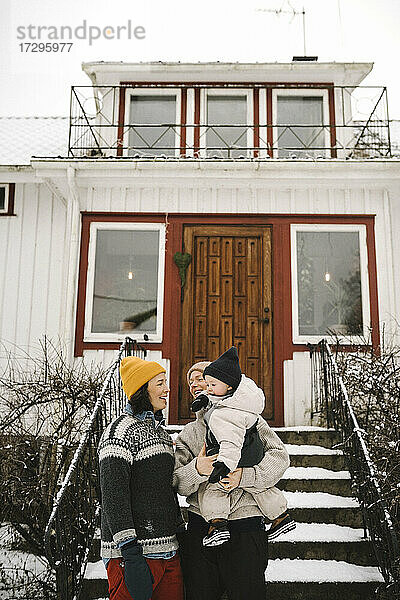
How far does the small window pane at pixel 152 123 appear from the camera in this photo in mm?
10203

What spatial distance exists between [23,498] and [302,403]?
3961mm

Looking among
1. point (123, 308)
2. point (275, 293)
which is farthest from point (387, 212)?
point (123, 308)

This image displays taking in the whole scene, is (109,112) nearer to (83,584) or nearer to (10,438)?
(10,438)

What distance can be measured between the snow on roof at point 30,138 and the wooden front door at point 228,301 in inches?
141

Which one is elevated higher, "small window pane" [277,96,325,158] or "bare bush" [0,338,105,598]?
"small window pane" [277,96,325,158]

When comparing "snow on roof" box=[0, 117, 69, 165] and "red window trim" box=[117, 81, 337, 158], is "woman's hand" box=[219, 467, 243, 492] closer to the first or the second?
"red window trim" box=[117, 81, 337, 158]

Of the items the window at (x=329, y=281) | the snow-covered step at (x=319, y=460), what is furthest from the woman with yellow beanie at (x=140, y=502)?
the window at (x=329, y=281)

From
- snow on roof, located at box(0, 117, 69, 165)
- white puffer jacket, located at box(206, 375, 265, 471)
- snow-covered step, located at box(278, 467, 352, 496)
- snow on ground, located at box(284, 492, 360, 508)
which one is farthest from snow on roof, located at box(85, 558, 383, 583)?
snow on roof, located at box(0, 117, 69, 165)

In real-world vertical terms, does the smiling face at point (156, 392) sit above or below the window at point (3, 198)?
below

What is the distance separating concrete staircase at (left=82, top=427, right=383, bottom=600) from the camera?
4859mm

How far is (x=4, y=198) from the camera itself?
31.8 feet

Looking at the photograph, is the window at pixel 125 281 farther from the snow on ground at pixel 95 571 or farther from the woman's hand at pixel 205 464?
the woman's hand at pixel 205 464

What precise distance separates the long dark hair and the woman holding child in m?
0.34

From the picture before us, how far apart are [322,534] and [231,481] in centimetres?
260
